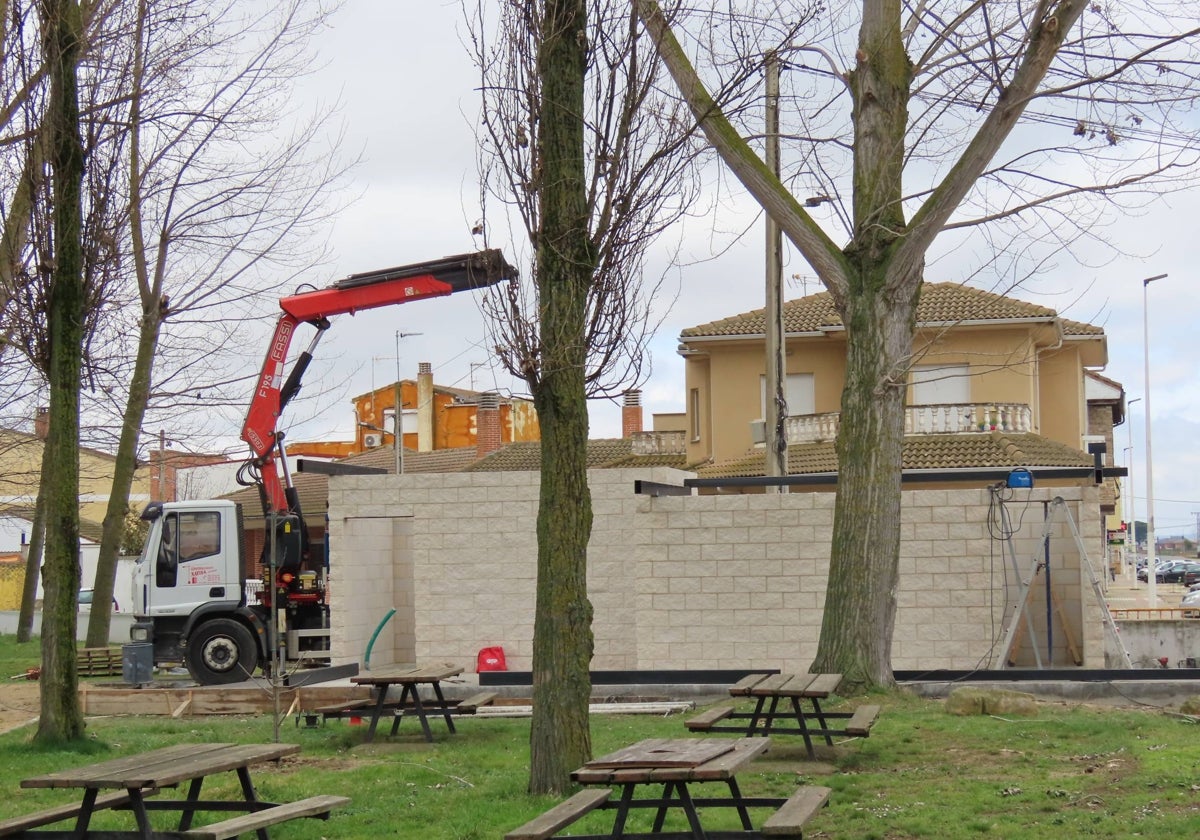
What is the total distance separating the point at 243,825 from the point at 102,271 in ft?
24.3

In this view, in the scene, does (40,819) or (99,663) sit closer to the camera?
(40,819)

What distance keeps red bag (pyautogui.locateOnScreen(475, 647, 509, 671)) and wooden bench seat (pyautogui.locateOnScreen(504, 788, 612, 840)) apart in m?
11.3

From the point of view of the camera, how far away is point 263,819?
7.09 meters

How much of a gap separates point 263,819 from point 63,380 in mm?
6782

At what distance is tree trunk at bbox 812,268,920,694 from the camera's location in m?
13.7

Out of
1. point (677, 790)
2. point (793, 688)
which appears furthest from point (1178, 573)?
point (677, 790)

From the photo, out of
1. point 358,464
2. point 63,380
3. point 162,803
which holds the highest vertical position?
point 63,380

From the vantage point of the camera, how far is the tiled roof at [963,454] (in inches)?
1225

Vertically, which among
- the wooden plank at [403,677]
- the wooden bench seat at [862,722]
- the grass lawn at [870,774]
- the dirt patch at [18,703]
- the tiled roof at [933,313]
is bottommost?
the dirt patch at [18,703]

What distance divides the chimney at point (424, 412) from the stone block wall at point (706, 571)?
137 ft

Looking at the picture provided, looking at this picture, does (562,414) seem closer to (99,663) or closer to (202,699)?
(202,699)

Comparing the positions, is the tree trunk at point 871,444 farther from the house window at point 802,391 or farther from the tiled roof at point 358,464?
the tiled roof at point 358,464

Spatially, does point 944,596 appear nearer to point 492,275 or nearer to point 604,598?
point 604,598

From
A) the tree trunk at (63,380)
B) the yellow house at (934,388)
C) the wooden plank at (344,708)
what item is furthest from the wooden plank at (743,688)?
the yellow house at (934,388)
